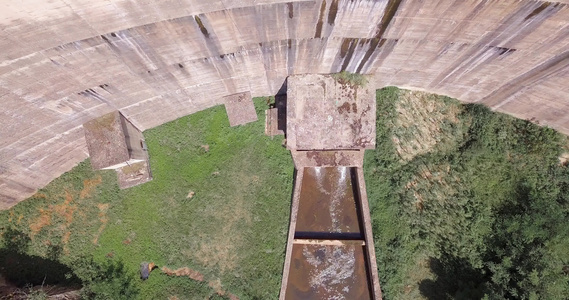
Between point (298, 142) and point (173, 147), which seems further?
point (173, 147)

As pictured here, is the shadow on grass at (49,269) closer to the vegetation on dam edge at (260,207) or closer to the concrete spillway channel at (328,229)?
the vegetation on dam edge at (260,207)

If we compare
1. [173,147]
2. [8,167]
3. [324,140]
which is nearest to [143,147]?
[173,147]

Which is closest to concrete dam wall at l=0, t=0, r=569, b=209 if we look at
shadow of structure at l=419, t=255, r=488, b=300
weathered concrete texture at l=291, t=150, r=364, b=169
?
weathered concrete texture at l=291, t=150, r=364, b=169

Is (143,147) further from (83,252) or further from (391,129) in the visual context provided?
(391,129)

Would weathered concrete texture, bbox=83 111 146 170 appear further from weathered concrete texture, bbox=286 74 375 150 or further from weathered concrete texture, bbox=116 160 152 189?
weathered concrete texture, bbox=286 74 375 150

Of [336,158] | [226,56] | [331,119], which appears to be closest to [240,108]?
[226,56]

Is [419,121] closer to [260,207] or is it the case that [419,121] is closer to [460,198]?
[460,198]

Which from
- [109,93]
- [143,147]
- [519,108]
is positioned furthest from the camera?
[143,147]
